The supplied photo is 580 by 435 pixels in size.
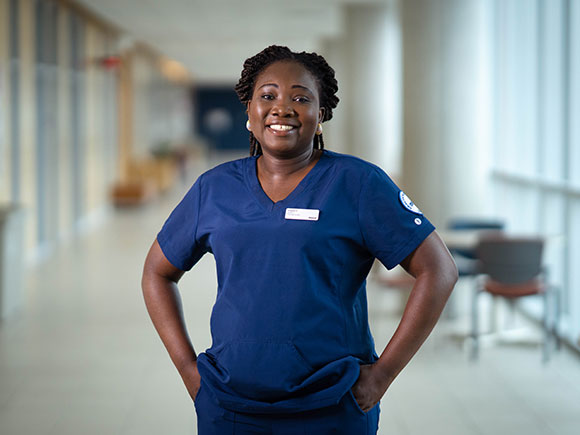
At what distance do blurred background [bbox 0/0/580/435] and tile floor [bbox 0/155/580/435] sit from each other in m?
0.02

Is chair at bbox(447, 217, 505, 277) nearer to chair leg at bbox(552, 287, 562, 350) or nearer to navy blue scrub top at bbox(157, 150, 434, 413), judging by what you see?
chair leg at bbox(552, 287, 562, 350)

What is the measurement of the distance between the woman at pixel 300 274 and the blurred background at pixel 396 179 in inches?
99.3

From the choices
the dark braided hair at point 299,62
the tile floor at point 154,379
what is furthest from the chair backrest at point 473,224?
the dark braided hair at point 299,62

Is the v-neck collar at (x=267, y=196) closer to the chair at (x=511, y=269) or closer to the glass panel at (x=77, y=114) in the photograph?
the chair at (x=511, y=269)

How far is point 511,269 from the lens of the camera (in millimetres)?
5559

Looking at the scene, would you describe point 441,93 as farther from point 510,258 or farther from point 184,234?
point 184,234

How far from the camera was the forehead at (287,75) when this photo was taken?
1.74 metres

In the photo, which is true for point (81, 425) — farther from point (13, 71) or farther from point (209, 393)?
point (13, 71)

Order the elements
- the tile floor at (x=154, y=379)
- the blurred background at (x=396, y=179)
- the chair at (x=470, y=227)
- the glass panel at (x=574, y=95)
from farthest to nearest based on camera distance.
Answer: the chair at (x=470, y=227) → the glass panel at (x=574, y=95) → the blurred background at (x=396, y=179) → the tile floor at (x=154, y=379)

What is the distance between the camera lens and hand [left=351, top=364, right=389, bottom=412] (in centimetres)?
169

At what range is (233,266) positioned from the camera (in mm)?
1684

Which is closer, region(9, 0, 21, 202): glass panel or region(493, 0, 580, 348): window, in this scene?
region(493, 0, 580, 348): window

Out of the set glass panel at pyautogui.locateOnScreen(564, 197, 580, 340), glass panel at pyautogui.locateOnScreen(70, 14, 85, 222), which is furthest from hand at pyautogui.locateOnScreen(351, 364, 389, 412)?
glass panel at pyautogui.locateOnScreen(70, 14, 85, 222)

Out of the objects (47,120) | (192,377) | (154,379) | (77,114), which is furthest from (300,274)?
(77,114)
